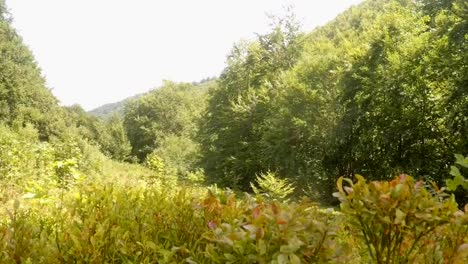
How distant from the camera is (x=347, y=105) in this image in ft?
59.0

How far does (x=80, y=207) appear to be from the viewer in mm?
2906

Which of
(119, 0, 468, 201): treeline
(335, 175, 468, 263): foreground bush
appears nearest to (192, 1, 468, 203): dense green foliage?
(119, 0, 468, 201): treeline

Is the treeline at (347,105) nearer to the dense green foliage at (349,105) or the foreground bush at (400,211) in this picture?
the dense green foliage at (349,105)

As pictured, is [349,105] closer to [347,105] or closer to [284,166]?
[347,105]

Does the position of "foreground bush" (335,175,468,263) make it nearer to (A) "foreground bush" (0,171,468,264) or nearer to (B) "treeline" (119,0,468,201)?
(A) "foreground bush" (0,171,468,264)

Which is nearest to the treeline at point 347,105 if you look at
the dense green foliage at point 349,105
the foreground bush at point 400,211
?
the dense green foliage at point 349,105

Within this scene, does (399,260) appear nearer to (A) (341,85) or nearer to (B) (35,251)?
(B) (35,251)

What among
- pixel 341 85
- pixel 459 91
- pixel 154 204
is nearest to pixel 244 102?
pixel 341 85

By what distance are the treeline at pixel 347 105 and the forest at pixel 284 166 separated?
0.23ft

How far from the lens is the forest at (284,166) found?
187cm

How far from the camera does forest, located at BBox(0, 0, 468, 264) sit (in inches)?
73.8

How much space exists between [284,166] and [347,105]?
479 cm

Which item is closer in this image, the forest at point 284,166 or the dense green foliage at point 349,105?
the forest at point 284,166

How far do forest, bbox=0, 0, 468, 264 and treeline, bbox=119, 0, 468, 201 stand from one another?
7cm
